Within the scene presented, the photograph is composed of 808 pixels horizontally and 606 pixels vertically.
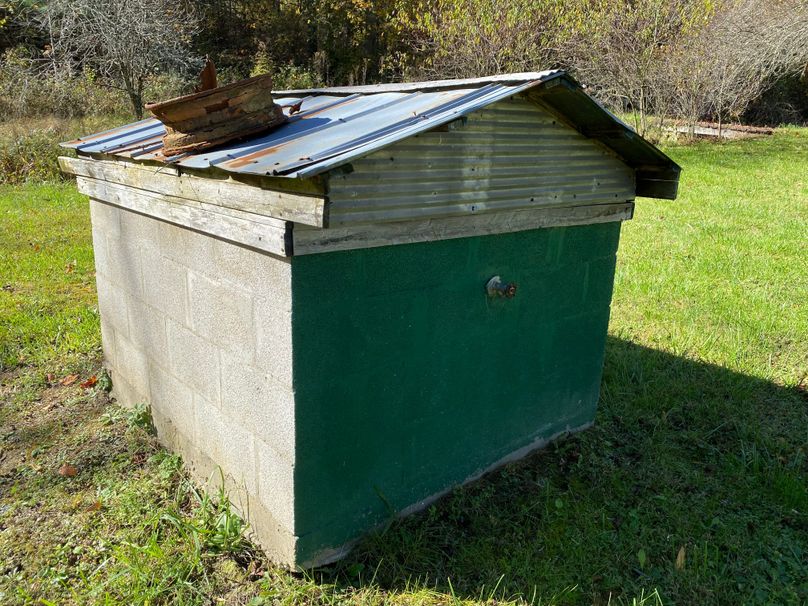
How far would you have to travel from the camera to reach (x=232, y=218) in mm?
2691

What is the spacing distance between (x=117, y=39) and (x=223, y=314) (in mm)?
13624

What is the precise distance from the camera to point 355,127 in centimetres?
277

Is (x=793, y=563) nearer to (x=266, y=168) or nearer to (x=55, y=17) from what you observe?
(x=266, y=168)

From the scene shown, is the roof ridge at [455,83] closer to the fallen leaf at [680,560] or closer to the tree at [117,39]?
the fallen leaf at [680,560]

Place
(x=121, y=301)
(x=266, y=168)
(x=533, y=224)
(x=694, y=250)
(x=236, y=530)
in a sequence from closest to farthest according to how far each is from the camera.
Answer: (x=266, y=168) < (x=236, y=530) < (x=533, y=224) < (x=121, y=301) < (x=694, y=250)

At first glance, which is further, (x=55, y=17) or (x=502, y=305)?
(x=55, y=17)

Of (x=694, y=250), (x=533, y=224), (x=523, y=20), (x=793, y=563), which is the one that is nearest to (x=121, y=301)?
(x=533, y=224)

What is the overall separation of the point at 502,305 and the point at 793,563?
186 cm

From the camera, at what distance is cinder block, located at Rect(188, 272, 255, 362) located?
9.30ft

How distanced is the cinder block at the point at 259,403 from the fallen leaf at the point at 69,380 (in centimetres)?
218

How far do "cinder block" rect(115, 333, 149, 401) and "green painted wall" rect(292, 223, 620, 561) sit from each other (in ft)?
5.55

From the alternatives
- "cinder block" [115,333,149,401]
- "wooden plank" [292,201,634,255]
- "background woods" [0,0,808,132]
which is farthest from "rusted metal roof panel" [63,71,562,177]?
"background woods" [0,0,808,132]

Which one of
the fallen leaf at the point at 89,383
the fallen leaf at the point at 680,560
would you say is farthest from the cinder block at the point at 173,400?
the fallen leaf at the point at 680,560

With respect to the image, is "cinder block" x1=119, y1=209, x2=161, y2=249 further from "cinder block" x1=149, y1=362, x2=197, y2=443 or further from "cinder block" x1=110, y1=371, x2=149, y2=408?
"cinder block" x1=110, y1=371, x2=149, y2=408
